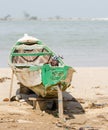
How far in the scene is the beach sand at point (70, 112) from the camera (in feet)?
31.1

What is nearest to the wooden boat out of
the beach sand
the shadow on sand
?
the shadow on sand

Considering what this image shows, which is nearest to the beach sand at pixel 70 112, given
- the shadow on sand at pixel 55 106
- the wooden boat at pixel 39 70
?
the shadow on sand at pixel 55 106

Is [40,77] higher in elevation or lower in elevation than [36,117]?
higher

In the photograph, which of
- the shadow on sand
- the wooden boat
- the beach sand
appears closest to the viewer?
the beach sand

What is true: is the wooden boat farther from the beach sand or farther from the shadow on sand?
the beach sand

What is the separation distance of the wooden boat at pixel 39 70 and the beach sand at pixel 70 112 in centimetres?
54

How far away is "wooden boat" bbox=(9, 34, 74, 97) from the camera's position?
1002 cm

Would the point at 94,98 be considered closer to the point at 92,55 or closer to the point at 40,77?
the point at 40,77

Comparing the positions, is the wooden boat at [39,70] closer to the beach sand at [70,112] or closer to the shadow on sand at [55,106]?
the shadow on sand at [55,106]

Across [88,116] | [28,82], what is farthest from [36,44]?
[88,116]

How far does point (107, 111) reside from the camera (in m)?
10.8

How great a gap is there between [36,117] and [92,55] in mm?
15599

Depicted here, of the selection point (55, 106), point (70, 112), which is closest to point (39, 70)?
point (55, 106)

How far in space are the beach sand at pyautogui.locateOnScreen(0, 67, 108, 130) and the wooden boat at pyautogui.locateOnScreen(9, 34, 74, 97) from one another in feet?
1.78
